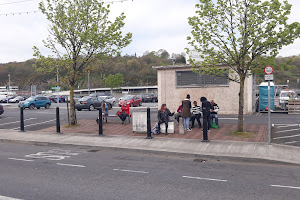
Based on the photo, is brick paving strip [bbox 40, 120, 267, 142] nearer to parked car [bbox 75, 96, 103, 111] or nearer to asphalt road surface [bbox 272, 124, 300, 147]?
asphalt road surface [bbox 272, 124, 300, 147]

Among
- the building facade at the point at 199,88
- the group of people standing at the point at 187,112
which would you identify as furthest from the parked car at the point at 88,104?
the group of people standing at the point at 187,112

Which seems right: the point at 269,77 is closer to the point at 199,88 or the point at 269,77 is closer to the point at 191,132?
the point at 191,132

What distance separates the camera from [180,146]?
10867mm

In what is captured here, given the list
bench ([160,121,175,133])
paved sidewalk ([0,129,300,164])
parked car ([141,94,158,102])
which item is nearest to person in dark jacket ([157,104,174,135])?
bench ([160,121,175,133])

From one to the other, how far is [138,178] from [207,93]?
1432 centimetres

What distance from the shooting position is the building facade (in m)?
20.2

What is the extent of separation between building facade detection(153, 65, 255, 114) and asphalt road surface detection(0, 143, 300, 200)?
37.9 ft

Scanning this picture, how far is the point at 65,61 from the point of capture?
15.8 meters

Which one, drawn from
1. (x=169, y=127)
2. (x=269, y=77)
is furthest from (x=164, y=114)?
(x=269, y=77)

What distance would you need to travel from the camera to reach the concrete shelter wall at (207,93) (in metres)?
20.1

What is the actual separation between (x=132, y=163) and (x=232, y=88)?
510 inches

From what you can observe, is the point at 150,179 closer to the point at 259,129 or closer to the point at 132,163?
the point at 132,163

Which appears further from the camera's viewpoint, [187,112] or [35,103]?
[35,103]

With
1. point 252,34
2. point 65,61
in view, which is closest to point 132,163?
point 252,34
